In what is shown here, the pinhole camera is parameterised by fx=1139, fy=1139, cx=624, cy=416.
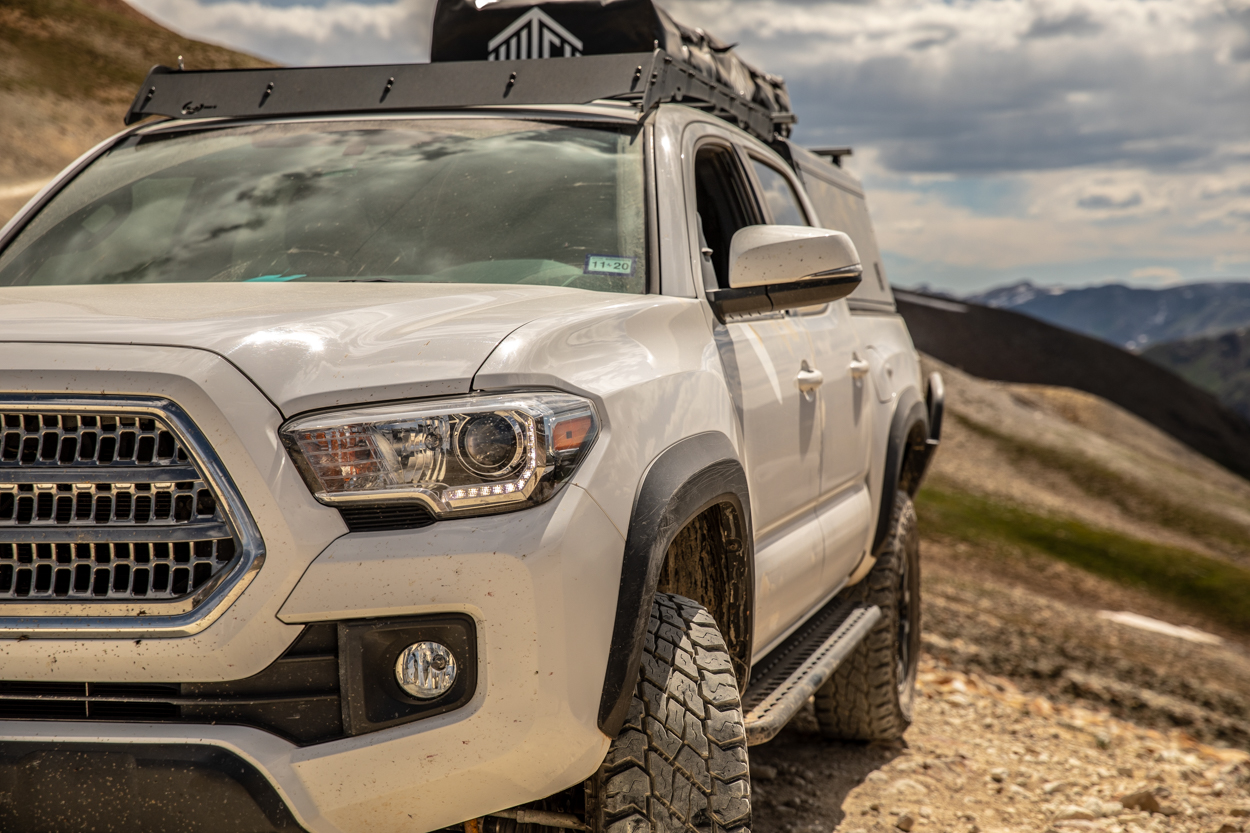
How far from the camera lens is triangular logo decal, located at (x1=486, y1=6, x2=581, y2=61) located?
179 inches

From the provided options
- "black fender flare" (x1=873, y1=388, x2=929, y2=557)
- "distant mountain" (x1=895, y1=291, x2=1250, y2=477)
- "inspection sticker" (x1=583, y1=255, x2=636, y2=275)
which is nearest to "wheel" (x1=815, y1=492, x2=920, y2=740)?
"black fender flare" (x1=873, y1=388, x2=929, y2=557)

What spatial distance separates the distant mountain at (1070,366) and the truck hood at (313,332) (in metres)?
98.8

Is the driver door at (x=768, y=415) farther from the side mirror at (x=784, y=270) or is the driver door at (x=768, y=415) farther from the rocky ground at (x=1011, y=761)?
the rocky ground at (x=1011, y=761)

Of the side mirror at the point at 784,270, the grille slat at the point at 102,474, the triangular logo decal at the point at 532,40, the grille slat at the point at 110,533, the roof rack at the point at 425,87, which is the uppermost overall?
the triangular logo decal at the point at 532,40

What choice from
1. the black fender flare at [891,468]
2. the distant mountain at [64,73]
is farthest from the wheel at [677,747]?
the distant mountain at [64,73]

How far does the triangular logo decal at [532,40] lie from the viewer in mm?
4535

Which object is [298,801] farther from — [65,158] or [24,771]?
[65,158]

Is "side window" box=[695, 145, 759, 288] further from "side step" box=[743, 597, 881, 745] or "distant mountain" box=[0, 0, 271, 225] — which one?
"distant mountain" box=[0, 0, 271, 225]

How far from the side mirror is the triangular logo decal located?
1.81 m

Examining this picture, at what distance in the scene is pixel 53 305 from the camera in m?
2.32

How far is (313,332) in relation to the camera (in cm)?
210

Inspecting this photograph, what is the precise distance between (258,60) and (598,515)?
214ft

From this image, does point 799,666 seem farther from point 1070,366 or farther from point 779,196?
point 1070,366

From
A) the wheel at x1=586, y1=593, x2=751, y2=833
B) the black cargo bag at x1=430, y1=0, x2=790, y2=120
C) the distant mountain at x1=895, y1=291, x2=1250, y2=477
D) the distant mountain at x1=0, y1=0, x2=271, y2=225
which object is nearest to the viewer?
the wheel at x1=586, y1=593, x2=751, y2=833
